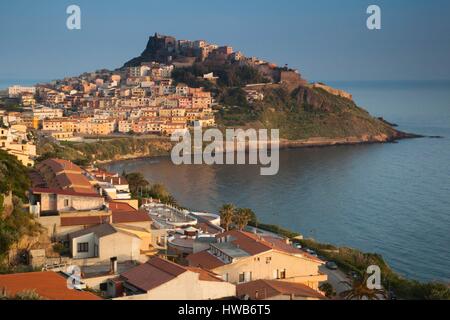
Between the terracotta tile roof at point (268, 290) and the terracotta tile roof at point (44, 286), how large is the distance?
5.28 ft

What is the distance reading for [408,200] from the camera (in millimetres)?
19016

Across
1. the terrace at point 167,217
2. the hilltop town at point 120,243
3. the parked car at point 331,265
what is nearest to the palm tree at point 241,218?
the hilltop town at point 120,243

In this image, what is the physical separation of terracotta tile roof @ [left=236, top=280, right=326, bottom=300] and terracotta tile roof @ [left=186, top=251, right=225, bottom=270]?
70 cm

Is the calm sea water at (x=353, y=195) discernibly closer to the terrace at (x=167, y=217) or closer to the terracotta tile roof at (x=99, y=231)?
the terrace at (x=167, y=217)

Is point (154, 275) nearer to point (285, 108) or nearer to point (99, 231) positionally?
point (99, 231)

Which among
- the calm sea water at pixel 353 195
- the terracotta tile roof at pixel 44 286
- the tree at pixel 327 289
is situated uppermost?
the terracotta tile roof at pixel 44 286

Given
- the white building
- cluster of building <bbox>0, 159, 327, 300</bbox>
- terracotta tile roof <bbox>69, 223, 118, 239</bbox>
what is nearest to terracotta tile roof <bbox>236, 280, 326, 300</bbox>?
cluster of building <bbox>0, 159, 327, 300</bbox>

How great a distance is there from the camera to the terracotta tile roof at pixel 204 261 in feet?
22.9

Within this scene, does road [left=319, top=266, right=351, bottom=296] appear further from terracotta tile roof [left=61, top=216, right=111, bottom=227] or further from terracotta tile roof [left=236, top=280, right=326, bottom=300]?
terracotta tile roof [left=61, top=216, right=111, bottom=227]

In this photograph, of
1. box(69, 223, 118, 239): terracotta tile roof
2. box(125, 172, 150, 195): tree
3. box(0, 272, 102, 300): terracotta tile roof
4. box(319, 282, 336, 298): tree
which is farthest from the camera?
box(125, 172, 150, 195): tree

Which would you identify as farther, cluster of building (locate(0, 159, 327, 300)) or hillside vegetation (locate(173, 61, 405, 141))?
hillside vegetation (locate(173, 61, 405, 141))

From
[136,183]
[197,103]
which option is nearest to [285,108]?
[197,103]

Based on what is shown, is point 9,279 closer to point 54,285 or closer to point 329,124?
point 54,285

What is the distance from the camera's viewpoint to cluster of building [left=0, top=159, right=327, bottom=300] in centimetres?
529
